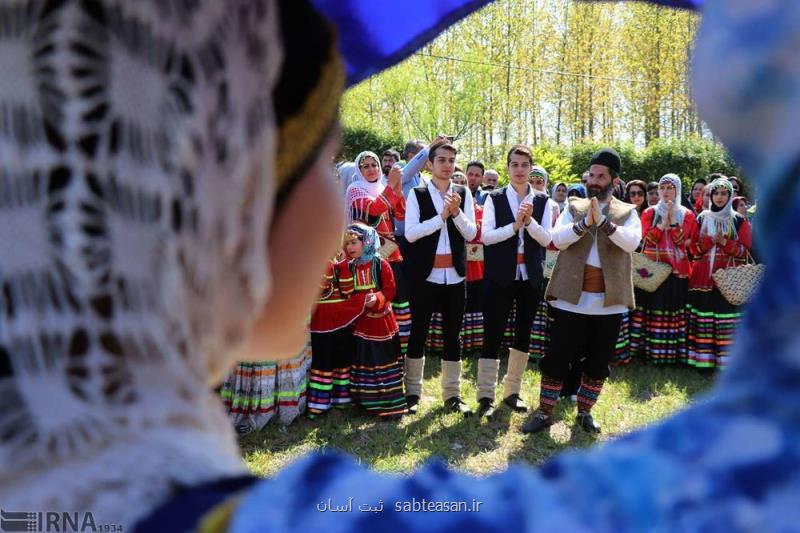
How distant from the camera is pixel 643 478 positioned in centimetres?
41

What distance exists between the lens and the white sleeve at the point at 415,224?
4.92m

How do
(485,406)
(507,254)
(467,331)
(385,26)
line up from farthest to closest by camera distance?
(467,331)
(507,254)
(485,406)
(385,26)

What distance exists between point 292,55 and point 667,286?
6.39 meters

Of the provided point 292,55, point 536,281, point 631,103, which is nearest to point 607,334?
point 536,281

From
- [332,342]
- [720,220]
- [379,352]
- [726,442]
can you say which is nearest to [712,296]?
[720,220]

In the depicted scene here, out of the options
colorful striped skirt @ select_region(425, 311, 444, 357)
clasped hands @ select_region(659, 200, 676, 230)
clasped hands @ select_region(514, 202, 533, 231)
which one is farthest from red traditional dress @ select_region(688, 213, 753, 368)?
colorful striped skirt @ select_region(425, 311, 444, 357)

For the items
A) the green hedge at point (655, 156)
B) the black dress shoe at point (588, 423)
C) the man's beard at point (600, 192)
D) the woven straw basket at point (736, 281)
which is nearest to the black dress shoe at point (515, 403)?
the black dress shoe at point (588, 423)

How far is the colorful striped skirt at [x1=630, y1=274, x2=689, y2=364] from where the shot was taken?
641cm

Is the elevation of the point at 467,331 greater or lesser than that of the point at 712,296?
lesser

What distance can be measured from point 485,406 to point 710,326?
8.85ft

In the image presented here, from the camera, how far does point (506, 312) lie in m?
5.15

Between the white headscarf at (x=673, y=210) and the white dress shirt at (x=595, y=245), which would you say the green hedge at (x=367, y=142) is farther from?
the white dress shirt at (x=595, y=245)

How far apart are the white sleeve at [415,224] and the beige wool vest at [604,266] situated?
1018 millimetres

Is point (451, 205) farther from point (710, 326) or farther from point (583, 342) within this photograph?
point (710, 326)
